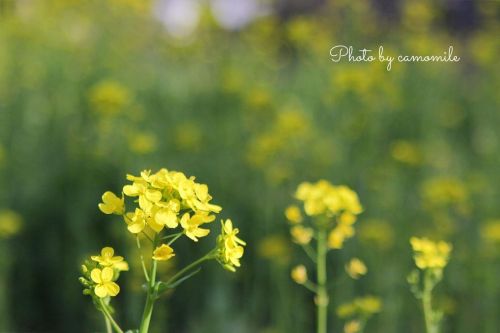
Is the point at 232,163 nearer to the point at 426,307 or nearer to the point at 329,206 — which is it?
the point at 329,206

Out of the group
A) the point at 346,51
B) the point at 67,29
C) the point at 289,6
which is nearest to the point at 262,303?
the point at 346,51

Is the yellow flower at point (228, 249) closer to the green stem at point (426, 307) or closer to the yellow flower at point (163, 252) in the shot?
the yellow flower at point (163, 252)

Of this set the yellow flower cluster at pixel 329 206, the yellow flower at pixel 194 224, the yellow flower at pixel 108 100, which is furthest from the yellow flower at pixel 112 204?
the yellow flower at pixel 108 100

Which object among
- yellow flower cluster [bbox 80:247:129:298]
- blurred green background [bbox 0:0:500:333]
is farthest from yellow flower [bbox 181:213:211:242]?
blurred green background [bbox 0:0:500:333]

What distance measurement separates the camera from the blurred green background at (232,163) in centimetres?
310

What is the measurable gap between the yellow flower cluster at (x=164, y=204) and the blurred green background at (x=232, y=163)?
181 cm

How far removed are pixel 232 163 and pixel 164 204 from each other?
277 centimetres

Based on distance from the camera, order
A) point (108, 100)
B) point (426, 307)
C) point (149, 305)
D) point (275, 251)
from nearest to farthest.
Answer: point (149, 305) < point (426, 307) < point (275, 251) < point (108, 100)

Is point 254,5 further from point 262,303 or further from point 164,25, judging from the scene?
point 262,303

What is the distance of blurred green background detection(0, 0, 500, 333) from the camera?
10.2 feet

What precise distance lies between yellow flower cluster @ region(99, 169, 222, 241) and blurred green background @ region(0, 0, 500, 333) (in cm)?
181

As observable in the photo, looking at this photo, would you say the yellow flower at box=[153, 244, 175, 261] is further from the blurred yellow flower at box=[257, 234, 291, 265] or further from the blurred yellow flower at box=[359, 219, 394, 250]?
the blurred yellow flower at box=[359, 219, 394, 250]

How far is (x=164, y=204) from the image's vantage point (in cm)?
103

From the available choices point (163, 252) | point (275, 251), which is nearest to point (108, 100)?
point (275, 251)
